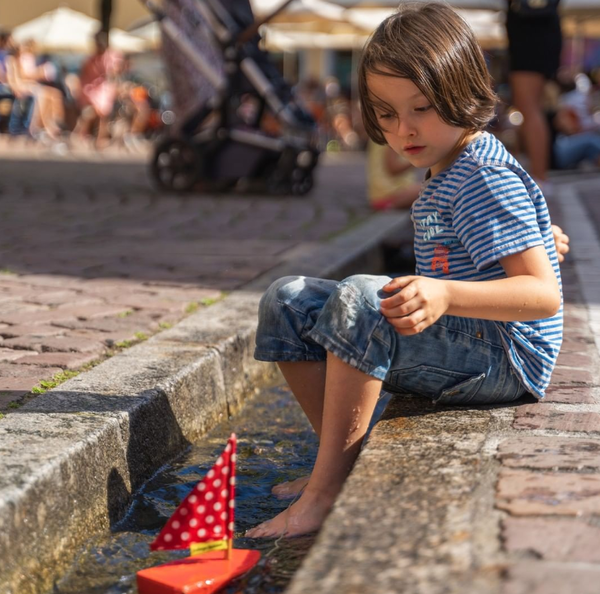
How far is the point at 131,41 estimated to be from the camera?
20672mm

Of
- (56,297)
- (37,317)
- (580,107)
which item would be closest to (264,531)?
(37,317)

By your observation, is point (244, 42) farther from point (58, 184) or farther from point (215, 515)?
point (215, 515)

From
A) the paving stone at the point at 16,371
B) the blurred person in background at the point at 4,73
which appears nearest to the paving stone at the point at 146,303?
the paving stone at the point at 16,371

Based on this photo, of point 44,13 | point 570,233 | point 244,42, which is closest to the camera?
point 570,233

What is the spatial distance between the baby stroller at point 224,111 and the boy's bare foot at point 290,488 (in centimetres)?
529

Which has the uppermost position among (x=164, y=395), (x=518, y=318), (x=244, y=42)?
(x=244, y=42)

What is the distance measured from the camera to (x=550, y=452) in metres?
1.94

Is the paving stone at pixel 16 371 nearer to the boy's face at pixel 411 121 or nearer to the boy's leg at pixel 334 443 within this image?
the boy's leg at pixel 334 443

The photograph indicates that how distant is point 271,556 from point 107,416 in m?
0.51

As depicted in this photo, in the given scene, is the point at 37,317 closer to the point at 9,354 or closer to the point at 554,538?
the point at 9,354

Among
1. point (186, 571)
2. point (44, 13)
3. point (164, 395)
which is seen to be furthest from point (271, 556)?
point (44, 13)

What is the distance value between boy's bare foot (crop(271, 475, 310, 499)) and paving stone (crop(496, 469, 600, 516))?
0.64 m

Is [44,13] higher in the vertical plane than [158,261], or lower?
higher

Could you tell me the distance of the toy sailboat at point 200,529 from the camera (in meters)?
1.78
